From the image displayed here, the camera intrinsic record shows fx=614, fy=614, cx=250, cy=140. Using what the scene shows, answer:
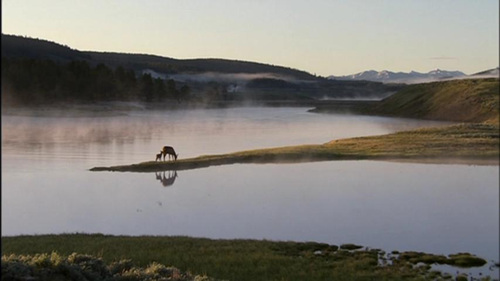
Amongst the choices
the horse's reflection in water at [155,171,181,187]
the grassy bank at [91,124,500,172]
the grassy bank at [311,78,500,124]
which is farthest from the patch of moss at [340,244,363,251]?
the grassy bank at [311,78,500,124]

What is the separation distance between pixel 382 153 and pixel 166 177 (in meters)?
14.2

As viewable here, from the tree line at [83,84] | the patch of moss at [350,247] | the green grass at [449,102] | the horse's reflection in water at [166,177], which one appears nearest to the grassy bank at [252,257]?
the patch of moss at [350,247]

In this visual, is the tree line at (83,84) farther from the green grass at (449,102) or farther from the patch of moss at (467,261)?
the patch of moss at (467,261)

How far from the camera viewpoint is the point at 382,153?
38.8m

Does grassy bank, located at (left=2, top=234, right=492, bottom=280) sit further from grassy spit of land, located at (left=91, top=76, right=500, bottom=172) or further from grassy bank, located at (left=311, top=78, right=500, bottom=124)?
grassy bank, located at (left=311, top=78, right=500, bottom=124)

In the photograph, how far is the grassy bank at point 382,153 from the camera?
35.5m

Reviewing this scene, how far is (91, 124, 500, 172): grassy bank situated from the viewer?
116 ft

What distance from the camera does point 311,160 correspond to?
1473 inches

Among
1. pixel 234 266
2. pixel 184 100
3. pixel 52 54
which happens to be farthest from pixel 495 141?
pixel 52 54

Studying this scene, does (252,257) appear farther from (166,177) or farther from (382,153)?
(382,153)

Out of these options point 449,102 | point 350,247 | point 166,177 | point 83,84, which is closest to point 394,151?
point 166,177

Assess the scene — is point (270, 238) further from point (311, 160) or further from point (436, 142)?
point (436, 142)

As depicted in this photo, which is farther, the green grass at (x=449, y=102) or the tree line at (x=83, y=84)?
the tree line at (x=83, y=84)

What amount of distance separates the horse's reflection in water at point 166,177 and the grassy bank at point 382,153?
3.76ft
